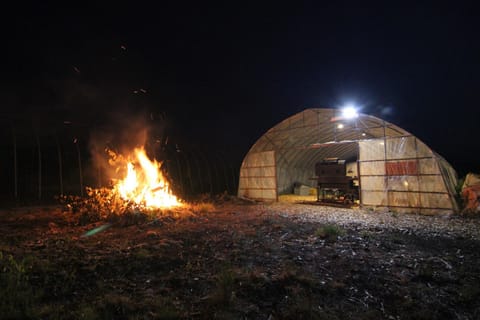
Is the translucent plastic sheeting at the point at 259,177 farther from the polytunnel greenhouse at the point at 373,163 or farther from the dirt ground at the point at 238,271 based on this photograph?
the dirt ground at the point at 238,271

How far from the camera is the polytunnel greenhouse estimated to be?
11570 mm

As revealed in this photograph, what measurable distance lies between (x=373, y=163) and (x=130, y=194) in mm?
11776

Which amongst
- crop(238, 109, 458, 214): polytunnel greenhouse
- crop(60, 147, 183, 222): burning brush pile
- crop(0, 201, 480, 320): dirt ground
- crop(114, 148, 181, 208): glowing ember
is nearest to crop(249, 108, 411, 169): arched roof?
crop(238, 109, 458, 214): polytunnel greenhouse

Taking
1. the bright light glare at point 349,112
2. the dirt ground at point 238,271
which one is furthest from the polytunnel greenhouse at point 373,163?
the dirt ground at point 238,271

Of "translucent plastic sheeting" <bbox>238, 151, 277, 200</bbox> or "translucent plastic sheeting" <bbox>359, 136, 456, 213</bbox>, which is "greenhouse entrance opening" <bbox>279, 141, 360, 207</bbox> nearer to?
"translucent plastic sheeting" <bbox>359, 136, 456, 213</bbox>

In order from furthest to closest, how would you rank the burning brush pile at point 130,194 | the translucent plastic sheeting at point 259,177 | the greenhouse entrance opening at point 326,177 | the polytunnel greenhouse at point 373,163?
the translucent plastic sheeting at point 259,177
the greenhouse entrance opening at point 326,177
the polytunnel greenhouse at point 373,163
the burning brush pile at point 130,194

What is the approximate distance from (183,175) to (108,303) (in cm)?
1514

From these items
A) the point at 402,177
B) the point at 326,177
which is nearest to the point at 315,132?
the point at 326,177

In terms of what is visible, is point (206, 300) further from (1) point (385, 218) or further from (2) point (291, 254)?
(1) point (385, 218)

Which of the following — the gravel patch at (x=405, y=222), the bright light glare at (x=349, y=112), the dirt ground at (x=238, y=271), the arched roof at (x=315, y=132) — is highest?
the bright light glare at (x=349, y=112)

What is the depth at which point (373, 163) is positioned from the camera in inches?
524

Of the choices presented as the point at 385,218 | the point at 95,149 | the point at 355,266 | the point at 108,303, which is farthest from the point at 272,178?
the point at 108,303

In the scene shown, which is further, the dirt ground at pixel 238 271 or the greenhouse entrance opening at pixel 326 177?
the greenhouse entrance opening at pixel 326 177

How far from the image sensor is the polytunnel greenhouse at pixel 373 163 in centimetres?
1157
